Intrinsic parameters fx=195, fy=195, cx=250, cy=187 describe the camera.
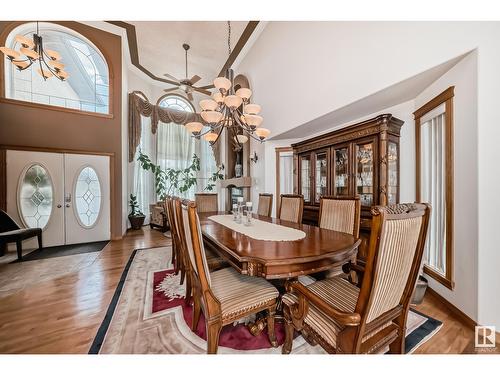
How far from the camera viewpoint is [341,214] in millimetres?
2111

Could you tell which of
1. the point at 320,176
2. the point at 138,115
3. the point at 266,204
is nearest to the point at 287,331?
the point at 266,204

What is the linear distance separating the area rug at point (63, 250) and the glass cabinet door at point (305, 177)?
4.01 metres

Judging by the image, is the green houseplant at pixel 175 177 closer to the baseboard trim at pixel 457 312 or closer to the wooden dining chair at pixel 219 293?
the wooden dining chair at pixel 219 293

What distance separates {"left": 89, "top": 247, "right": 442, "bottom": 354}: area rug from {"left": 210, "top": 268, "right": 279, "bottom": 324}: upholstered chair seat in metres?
0.41

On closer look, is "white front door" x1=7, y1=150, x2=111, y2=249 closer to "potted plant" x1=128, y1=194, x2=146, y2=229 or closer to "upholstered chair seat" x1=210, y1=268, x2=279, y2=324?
"potted plant" x1=128, y1=194, x2=146, y2=229

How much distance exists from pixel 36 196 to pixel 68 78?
8.24ft

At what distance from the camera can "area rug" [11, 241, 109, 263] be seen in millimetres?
3238

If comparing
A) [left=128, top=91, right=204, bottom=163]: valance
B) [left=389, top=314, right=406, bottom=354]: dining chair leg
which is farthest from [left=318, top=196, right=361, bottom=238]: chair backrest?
[left=128, top=91, right=204, bottom=163]: valance

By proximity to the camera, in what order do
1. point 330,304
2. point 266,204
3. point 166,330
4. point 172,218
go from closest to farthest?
point 330,304 → point 166,330 → point 172,218 → point 266,204

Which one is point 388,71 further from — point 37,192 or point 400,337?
point 37,192

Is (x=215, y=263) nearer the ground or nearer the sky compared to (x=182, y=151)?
nearer the ground

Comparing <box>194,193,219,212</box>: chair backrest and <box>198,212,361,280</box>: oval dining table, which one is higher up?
<box>194,193,219,212</box>: chair backrest

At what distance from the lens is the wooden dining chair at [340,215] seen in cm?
195
